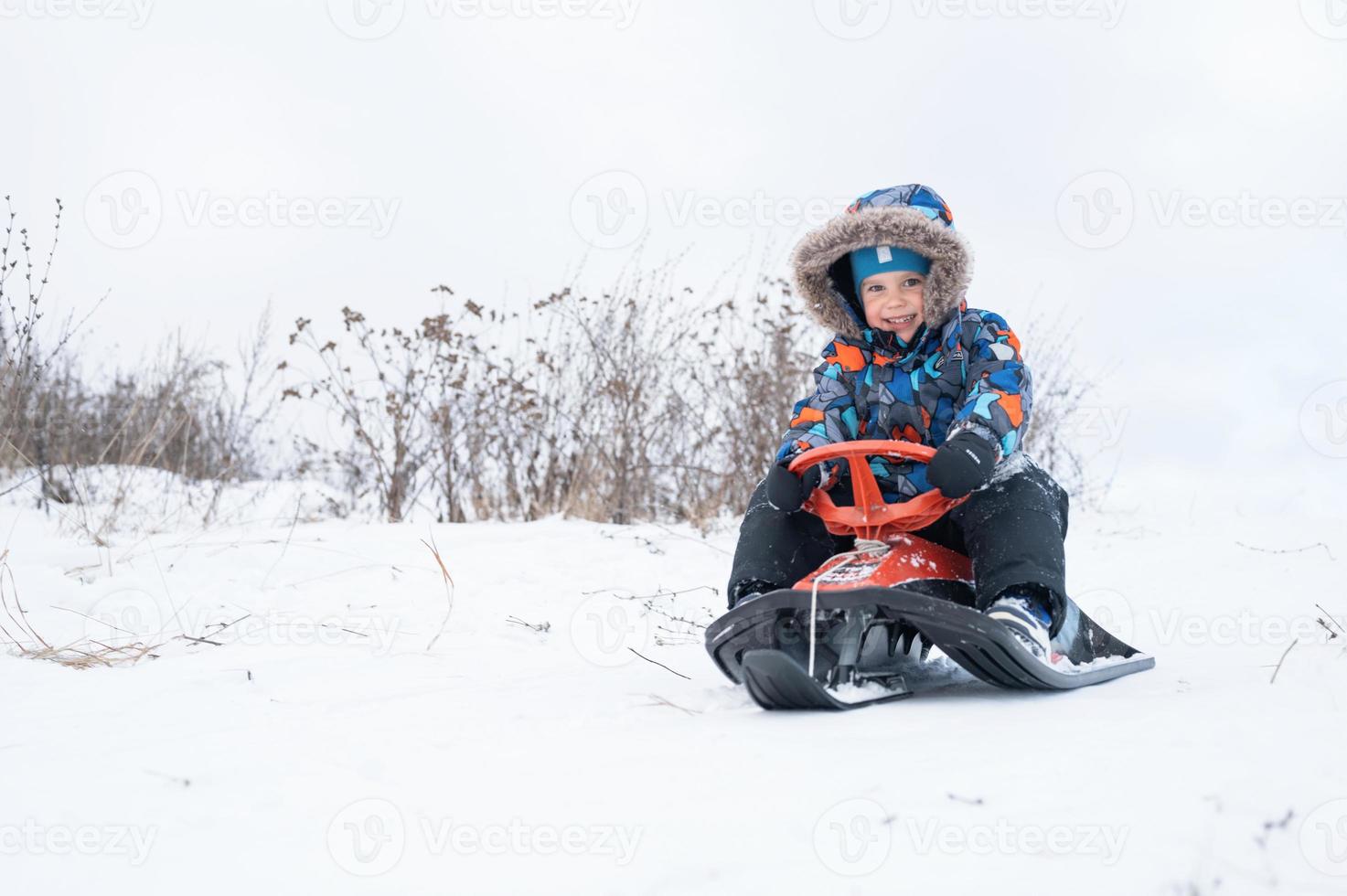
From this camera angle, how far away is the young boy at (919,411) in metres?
2.26

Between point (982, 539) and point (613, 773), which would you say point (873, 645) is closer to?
point (982, 539)

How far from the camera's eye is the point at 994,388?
8.08 ft

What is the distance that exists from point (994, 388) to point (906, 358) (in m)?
0.36

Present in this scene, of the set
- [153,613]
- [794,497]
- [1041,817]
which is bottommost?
[153,613]

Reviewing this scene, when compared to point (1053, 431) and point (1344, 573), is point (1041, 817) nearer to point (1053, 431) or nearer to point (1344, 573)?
point (1344, 573)

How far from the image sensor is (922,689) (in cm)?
229

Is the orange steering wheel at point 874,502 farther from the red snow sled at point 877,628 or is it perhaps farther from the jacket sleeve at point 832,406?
the jacket sleeve at point 832,406

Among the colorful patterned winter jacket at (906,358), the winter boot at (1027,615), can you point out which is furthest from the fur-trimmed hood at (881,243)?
the winter boot at (1027,615)

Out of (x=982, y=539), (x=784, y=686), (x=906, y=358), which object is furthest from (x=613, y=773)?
(x=906, y=358)

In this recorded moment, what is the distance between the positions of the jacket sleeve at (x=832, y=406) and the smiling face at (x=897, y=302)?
0.45ft

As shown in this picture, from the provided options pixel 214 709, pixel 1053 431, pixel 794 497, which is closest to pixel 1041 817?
pixel 794 497

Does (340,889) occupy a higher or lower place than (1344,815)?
lower

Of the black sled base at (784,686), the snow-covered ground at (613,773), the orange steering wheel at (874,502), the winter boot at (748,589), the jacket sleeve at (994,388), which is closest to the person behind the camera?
the snow-covered ground at (613,773)

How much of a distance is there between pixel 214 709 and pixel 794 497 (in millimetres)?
1458
